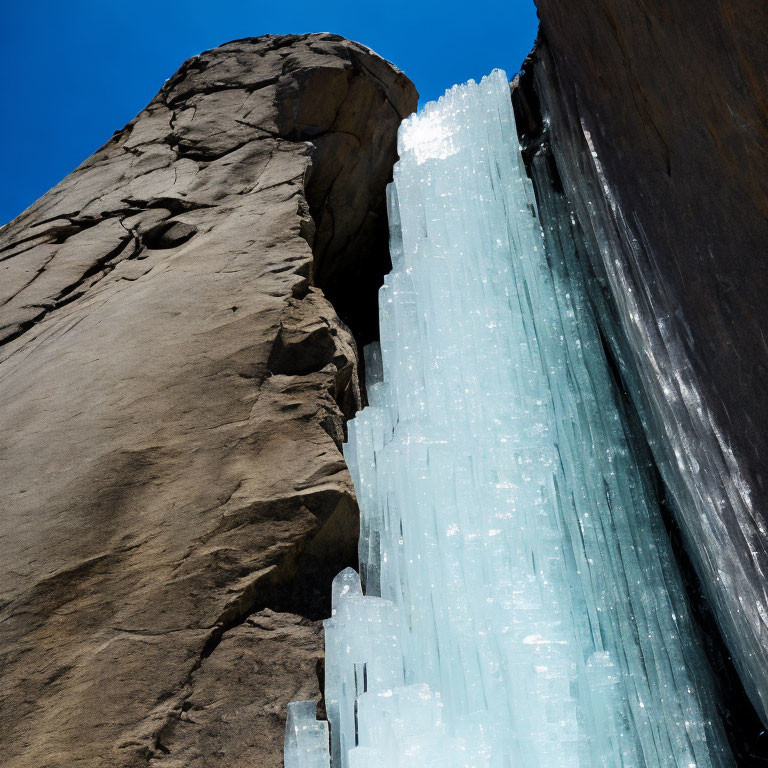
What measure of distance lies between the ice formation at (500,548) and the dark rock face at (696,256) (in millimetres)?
259

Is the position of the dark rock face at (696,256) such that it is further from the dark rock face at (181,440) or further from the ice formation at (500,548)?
the dark rock face at (181,440)

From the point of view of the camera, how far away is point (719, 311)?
306 cm

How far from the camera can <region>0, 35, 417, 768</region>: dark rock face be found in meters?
3.02

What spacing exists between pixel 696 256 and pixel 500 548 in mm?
1503

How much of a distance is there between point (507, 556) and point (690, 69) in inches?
83.8

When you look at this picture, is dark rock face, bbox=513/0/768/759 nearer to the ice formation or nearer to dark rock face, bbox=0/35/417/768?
the ice formation

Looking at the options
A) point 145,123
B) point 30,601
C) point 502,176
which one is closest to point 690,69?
point 502,176

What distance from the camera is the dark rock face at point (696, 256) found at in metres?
2.76

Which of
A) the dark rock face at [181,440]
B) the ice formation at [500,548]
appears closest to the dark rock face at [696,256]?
the ice formation at [500,548]

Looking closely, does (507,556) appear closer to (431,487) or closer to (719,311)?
(431,487)

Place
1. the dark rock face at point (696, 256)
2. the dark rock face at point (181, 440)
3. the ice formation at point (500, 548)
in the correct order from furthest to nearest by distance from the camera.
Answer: the dark rock face at point (181, 440) → the ice formation at point (500, 548) → the dark rock face at point (696, 256)

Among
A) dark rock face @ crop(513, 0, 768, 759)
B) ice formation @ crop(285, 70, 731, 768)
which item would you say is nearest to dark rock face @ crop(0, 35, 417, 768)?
ice formation @ crop(285, 70, 731, 768)

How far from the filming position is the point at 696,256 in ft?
10.5

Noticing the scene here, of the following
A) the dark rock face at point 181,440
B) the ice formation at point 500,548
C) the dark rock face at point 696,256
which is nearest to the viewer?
the dark rock face at point 696,256
